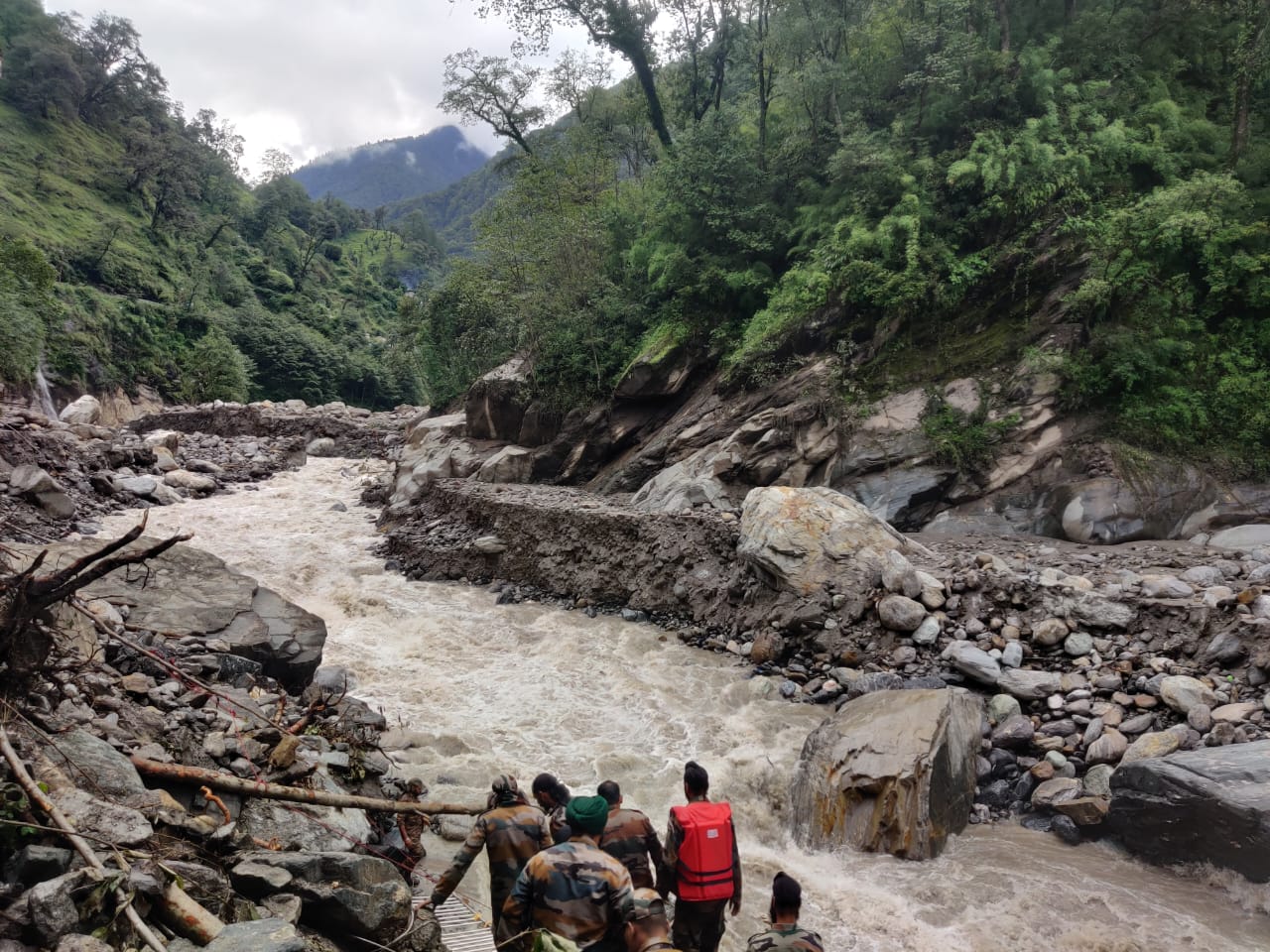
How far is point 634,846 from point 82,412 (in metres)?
34.5

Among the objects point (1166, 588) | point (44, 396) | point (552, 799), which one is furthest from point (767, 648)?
point (44, 396)

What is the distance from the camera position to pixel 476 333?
24109 millimetres

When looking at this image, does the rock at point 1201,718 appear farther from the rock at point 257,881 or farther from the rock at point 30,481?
the rock at point 30,481

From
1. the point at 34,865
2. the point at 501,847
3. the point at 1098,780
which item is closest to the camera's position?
the point at 34,865

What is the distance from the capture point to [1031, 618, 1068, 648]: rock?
8.36 m

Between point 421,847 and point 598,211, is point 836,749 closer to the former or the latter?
point 421,847

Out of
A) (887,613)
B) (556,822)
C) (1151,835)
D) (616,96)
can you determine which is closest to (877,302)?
(887,613)

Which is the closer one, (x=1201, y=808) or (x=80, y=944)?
(x=80, y=944)

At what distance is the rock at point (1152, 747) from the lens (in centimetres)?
649

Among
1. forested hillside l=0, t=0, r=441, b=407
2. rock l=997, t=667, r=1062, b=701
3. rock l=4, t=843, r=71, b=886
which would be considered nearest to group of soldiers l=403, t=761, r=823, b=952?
rock l=4, t=843, r=71, b=886

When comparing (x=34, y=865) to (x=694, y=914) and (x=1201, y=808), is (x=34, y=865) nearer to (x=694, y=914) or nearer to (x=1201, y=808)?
(x=694, y=914)

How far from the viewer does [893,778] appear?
6.19 meters

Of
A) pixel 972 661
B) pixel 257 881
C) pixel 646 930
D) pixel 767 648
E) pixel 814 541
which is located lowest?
pixel 972 661

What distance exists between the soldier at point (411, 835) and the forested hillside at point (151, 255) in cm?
2807
